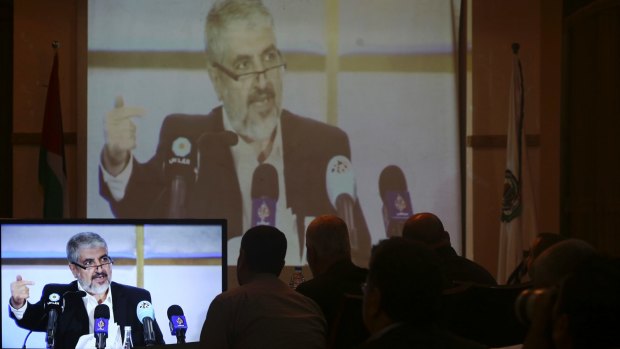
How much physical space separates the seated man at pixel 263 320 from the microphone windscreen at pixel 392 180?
3.40 metres

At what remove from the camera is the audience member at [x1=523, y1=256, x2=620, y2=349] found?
152cm

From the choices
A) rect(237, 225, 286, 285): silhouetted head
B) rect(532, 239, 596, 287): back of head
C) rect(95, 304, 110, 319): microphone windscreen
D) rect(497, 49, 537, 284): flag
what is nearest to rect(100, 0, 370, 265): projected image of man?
rect(497, 49, 537, 284): flag

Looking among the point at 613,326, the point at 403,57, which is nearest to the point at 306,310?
the point at 613,326

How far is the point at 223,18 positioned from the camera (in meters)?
Answer: 6.28

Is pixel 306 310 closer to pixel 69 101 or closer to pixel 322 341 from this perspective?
pixel 322 341

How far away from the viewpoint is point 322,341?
2943 mm

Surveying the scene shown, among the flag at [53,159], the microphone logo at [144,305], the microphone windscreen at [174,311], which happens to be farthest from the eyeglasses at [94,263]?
the flag at [53,159]

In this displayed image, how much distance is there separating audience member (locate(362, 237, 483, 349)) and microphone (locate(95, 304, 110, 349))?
88.1 inches

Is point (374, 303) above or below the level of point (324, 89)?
below

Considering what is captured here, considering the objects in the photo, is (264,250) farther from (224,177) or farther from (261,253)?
(224,177)

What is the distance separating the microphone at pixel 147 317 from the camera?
400cm

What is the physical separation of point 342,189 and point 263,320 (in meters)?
3.50

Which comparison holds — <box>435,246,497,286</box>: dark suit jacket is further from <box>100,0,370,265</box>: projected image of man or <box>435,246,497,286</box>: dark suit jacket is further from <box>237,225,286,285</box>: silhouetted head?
Result: <box>100,0,370,265</box>: projected image of man

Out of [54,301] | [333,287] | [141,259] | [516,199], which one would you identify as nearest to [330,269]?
[333,287]
